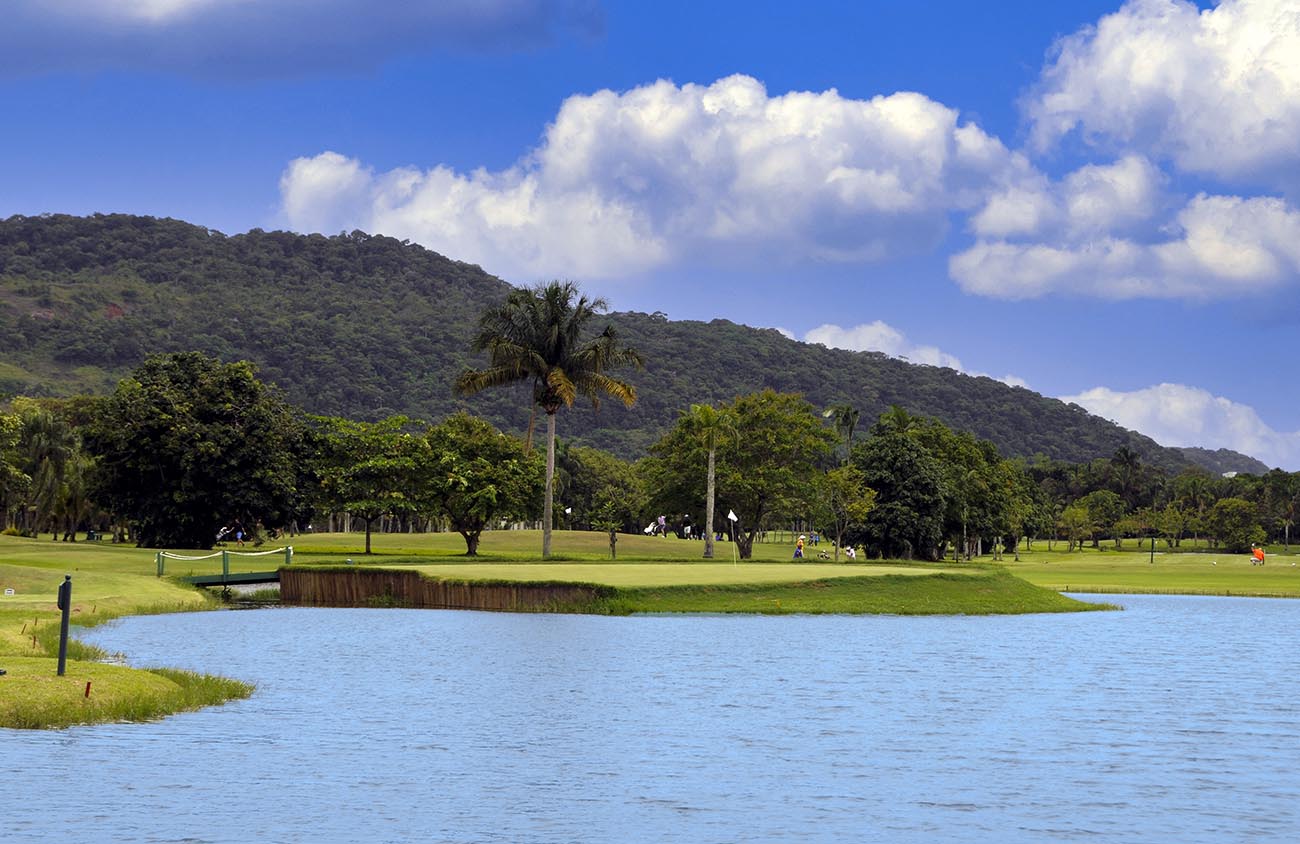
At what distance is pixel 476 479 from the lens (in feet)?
317

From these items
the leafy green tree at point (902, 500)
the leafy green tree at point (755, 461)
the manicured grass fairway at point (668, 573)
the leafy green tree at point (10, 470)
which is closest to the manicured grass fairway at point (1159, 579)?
the leafy green tree at point (902, 500)

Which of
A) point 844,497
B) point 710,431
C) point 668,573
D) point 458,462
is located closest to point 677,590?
point 668,573

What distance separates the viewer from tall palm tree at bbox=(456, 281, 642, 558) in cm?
8300

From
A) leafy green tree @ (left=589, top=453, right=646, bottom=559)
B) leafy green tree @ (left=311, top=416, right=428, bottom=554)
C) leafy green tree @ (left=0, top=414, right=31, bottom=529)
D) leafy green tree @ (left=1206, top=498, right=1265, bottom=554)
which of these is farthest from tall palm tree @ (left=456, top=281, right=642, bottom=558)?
leafy green tree @ (left=1206, top=498, right=1265, bottom=554)

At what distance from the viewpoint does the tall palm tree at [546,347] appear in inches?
3268

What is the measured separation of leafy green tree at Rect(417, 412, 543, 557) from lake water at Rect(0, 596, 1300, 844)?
1953 inches

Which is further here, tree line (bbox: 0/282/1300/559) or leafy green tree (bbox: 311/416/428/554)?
leafy green tree (bbox: 311/416/428/554)

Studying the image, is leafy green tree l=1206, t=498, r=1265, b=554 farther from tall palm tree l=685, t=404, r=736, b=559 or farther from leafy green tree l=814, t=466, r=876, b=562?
tall palm tree l=685, t=404, r=736, b=559

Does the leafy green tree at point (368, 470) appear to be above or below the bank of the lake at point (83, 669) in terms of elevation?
above

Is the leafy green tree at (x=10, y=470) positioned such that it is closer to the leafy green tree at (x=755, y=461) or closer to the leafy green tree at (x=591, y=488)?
the leafy green tree at (x=755, y=461)

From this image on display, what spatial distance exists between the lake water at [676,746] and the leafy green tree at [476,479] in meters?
49.6

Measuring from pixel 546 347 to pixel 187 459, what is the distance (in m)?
24.7

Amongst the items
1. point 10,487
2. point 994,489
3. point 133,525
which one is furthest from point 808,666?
point 994,489

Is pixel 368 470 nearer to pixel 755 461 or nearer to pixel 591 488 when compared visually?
pixel 755 461
